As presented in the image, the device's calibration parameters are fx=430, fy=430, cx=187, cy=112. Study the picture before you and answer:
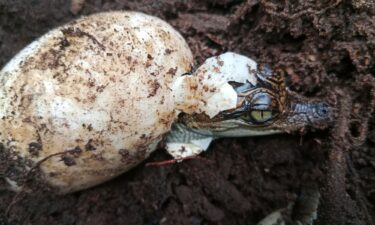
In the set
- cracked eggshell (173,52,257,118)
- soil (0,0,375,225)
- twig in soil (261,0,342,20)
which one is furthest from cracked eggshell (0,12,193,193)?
twig in soil (261,0,342,20)

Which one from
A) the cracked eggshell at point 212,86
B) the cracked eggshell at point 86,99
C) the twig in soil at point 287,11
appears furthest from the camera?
the twig in soil at point 287,11

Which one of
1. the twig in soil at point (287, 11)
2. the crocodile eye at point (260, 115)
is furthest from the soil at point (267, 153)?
the crocodile eye at point (260, 115)

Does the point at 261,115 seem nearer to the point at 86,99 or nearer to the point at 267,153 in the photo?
the point at 267,153

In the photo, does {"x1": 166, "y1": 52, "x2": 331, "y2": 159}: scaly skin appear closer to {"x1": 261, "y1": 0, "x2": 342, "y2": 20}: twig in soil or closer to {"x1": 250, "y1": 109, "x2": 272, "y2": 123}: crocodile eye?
{"x1": 250, "y1": 109, "x2": 272, "y2": 123}: crocodile eye

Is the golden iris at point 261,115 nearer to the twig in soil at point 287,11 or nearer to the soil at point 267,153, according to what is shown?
the soil at point 267,153

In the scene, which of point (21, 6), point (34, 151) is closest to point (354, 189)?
point (34, 151)

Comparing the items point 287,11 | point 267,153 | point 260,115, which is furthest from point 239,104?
point 287,11
